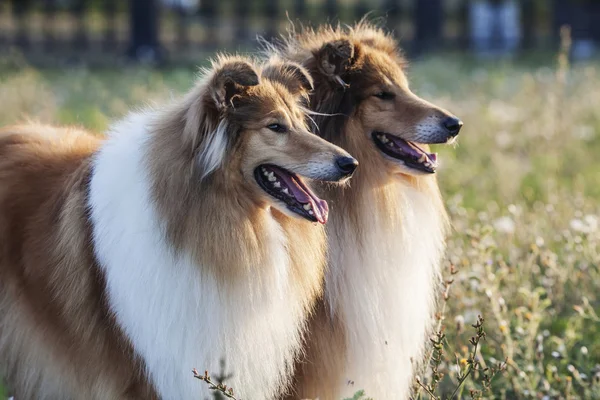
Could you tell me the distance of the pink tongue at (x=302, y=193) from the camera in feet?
12.5

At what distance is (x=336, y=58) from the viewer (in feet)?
14.1

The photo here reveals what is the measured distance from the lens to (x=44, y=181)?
4.46m

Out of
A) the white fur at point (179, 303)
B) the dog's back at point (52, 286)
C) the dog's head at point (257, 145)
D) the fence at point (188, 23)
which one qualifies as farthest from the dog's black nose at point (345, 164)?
the fence at point (188, 23)

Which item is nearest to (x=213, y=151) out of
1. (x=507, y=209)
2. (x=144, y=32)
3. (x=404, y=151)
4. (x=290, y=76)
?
(x=290, y=76)

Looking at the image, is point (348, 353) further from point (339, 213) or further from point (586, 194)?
point (586, 194)

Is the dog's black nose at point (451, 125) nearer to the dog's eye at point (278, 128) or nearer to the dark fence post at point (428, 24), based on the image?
the dog's eye at point (278, 128)

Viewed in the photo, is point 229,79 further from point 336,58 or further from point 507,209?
point 507,209

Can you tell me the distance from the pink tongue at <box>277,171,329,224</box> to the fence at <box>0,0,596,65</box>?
13.1 m

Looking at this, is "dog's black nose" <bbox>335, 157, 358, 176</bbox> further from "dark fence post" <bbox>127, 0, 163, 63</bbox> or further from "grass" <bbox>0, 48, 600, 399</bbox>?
"dark fence post" <bbox>127, 0, 163, 63</bbox>

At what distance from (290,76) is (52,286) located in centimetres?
149

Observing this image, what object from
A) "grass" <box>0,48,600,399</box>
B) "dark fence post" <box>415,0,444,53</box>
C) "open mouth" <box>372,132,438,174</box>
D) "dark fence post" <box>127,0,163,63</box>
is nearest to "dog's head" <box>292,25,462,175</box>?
"open mouth" <box>372,132,438,174</box>

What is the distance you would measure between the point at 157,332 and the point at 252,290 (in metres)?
0.45

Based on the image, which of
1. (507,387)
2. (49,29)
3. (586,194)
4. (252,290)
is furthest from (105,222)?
(49,29)

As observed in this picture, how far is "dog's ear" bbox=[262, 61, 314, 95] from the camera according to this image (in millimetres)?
4078
